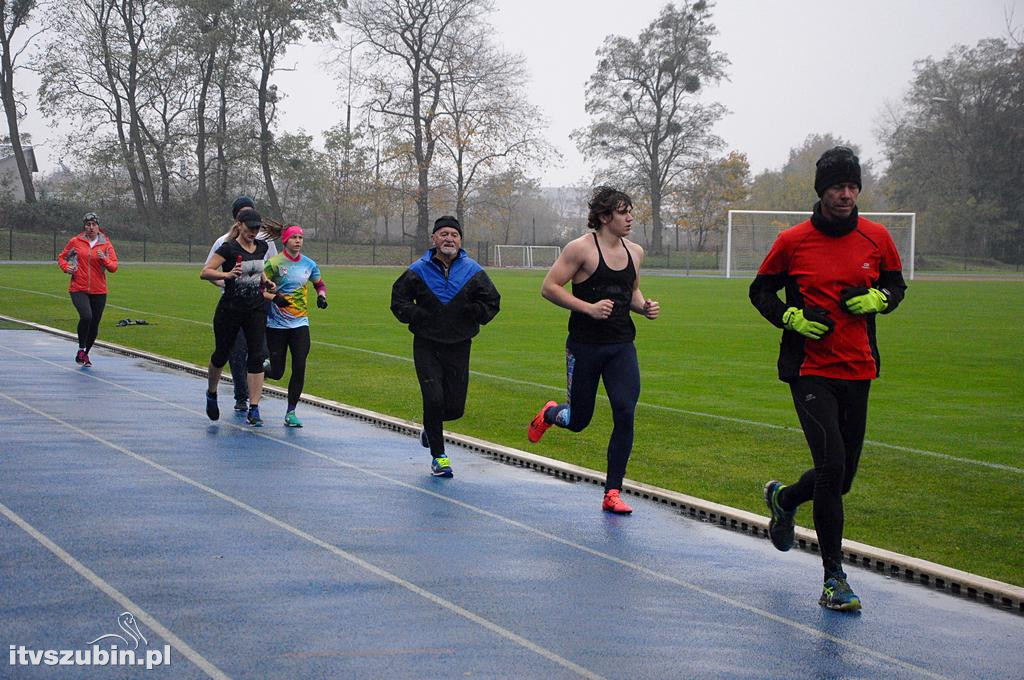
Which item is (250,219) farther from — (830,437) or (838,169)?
(830,437)

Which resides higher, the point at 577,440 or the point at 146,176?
the point at 146,176

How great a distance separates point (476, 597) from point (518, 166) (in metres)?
72.1

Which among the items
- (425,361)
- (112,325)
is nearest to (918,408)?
(425,361)

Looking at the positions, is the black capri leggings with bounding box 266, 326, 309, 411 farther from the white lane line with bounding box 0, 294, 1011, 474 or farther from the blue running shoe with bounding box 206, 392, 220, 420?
the white lane line with bounding box 0, 294, 1011, 474

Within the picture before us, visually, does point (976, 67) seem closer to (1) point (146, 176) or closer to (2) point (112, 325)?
(1) point (146, 176)

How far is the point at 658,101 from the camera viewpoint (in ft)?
268

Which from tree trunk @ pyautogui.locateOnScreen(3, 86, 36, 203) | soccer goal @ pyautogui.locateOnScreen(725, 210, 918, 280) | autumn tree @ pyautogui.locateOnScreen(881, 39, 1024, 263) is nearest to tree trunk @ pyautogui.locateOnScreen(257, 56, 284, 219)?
tree trunk @ pyautogui.locateOnScreen(3, 86, 36, 203)

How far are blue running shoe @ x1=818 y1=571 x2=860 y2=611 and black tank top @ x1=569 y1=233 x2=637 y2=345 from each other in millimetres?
2410

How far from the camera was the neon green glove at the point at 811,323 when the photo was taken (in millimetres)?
5828

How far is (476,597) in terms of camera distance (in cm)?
585

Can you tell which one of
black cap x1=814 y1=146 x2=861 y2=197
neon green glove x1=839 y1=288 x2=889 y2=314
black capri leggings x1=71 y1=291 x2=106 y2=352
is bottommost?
black capri leggings x1=71 y1=291 x2=106 y2=352

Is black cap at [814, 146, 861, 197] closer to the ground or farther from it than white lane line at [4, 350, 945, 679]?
farther from it

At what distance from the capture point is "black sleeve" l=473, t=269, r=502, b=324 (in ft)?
29.7

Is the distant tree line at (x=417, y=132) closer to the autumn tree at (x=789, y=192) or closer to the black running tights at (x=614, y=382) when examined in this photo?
the autumn tree at (x=789, y=192)
